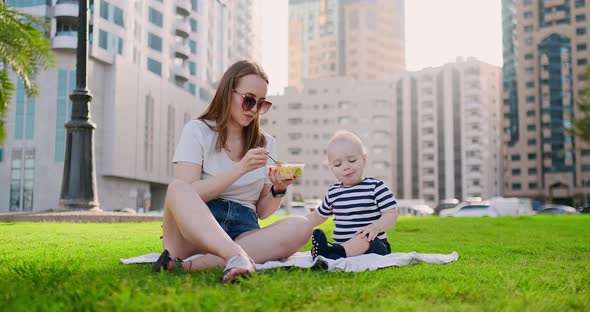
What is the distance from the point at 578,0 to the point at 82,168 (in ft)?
270

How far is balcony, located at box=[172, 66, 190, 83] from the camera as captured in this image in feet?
175

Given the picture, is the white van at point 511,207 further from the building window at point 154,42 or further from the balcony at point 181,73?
the building window at point 154,42

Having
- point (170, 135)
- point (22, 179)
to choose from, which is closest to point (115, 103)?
point (22, 179)

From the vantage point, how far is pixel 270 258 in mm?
4090

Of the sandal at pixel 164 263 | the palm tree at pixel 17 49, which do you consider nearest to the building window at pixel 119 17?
the palm tree at pixel 17 49

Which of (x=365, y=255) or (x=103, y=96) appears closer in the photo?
(x=365, y=255)

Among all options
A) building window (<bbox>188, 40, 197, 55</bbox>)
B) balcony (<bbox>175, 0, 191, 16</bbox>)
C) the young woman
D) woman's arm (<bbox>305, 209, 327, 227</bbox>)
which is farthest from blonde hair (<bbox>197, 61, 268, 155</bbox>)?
building window (<bbox>188, 40, 197, 55</bbox>)

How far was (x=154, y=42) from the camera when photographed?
49.6 metres

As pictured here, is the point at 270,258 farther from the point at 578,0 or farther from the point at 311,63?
the point at 311,63

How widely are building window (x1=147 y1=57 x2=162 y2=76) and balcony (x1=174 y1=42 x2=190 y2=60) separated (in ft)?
12.6

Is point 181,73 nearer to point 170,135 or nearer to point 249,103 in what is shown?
point 170,135

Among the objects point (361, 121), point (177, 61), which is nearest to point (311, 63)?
point (361, 121)

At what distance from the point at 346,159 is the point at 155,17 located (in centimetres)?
4809

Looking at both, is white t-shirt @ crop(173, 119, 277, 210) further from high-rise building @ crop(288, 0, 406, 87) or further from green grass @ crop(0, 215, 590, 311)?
high-rise building @ crop(288, 0, 406, 87)
